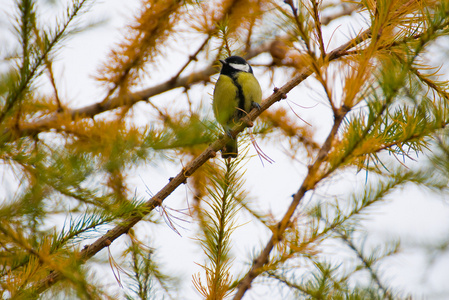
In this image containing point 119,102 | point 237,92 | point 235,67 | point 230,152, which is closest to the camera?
point 230,152

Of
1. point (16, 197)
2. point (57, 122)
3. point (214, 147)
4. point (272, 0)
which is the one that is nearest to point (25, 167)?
point (57, 122)

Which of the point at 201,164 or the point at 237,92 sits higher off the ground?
the point at 237,92

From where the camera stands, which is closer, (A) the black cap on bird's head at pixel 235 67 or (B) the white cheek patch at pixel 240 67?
(A) the black cap on bird's head at pixel 235 67

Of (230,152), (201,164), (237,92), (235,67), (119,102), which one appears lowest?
(201,164)

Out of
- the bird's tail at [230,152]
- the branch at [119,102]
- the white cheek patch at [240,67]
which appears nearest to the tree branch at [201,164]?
the bird's tail at [230,152]

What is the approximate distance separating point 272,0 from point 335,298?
55 centimetres

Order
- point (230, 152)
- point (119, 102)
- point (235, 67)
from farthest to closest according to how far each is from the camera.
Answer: point (235, 67) → point (119, 102) → point (230, 152)

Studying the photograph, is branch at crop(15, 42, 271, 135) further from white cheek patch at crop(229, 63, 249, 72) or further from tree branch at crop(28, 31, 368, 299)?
tree branch at crop(28, 31, 368, 299)

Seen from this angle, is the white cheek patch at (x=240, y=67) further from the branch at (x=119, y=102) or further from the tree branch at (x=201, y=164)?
the tree branch at (x=201, y=164)

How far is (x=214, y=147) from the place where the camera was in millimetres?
914

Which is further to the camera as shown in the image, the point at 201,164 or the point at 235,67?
the point at 235,67

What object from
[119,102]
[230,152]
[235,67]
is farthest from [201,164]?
[235,67]

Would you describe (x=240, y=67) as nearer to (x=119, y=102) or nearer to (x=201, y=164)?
(x=119, y=102)

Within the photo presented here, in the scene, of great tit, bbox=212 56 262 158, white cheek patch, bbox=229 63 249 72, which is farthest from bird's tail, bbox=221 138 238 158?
white cheek patch, bbox=229 63 249 72
